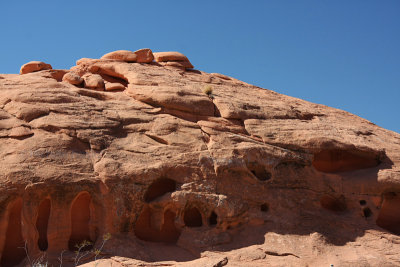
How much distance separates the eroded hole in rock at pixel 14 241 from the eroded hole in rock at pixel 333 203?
8.53 m

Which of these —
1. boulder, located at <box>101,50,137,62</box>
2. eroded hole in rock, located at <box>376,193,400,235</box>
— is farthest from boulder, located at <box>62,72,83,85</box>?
eroded hole in rock, located at <box>376,193,400,235</box>

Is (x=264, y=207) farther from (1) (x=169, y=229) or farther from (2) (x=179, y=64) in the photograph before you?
(2) (x=179, y=64)

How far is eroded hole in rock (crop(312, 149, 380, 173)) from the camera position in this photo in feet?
47.2

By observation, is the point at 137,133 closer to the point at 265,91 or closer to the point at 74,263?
the point at 74,263

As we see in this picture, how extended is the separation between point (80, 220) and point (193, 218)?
10.1ft

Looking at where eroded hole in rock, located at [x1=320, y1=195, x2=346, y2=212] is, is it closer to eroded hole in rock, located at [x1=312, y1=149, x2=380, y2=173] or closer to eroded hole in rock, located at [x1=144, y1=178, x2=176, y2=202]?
eroded hole in rock, located at [x1=312, y1=149, x2=380, y2=173]

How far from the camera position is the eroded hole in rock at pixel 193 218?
482 inches

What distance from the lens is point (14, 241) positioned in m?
10.4

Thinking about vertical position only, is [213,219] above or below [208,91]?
below

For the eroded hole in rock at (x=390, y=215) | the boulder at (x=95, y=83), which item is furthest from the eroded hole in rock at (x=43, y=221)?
the eroded hole in rock at (x=390, y=215)

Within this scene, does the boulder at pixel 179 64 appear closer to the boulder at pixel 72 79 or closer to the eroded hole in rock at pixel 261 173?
the boulder at pixel 72 79

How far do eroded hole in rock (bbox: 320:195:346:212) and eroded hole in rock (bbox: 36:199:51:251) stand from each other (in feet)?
25.9

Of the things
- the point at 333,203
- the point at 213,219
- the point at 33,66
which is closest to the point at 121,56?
the point at 33,66

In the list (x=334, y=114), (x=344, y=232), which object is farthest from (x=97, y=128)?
(x=334, y=114)
